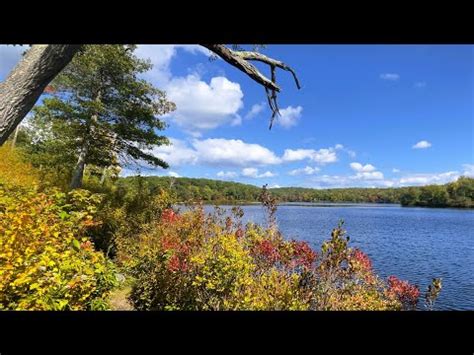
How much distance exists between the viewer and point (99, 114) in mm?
10898

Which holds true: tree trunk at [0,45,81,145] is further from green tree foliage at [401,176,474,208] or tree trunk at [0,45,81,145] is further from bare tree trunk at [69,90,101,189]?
green tree foliage at [401,176,474,208]

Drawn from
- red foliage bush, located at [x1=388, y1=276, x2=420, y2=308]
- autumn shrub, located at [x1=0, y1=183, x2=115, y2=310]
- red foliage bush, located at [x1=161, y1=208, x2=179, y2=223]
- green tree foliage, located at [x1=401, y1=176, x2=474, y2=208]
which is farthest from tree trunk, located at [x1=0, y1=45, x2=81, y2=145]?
green tree foliage, located at [x1=401, y1=176, x2=474, y2=208]

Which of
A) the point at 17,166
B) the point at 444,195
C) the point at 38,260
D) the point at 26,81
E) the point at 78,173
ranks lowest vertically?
the point at 38,260

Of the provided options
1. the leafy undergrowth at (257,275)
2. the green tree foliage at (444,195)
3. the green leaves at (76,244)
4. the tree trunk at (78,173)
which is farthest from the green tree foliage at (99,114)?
the green tree foliage at (444,195)

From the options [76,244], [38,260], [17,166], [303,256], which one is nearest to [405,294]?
[303,256]

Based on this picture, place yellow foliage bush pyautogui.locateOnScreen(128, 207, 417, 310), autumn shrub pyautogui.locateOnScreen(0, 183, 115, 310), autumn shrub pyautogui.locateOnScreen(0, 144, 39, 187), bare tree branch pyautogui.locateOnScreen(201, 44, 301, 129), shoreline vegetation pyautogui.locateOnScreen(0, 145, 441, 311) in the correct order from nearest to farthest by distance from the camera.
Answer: autumn shrub pyautogui.locateOnScreen(0, 183, 115, 310) → shoreline vegetation pyautogui.locateOnScreen(0, 145, 441, 311) → yellow foliage bush pyautogui.locateOnScreen(128, 207, 417, 310) → bare tree branch pyautogui.locateOnScreen(201, 44, 301, 129) → autumn shrub pyautogui.locateOnScreen(0, 144, 39, 187)

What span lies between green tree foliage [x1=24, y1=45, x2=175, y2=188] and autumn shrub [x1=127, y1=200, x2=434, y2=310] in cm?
577

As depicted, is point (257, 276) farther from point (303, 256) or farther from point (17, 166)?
point (17, 166)

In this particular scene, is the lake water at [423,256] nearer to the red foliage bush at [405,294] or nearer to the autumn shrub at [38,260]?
the red foliage bush at [405,294]

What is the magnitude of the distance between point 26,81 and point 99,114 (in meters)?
8.68

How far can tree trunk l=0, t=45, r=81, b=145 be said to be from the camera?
2.61 m

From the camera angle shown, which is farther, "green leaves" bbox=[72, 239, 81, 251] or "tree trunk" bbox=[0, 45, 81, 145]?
"green leaves" bbox=[72, 239, 81, 251]
